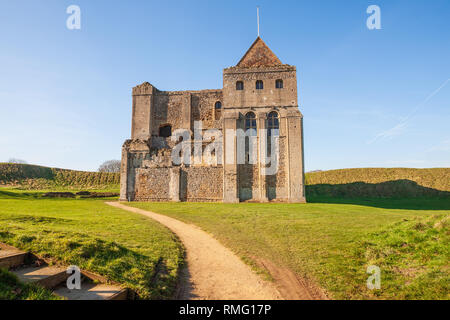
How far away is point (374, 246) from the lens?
7961mm

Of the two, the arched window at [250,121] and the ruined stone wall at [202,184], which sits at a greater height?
the arched window at [250,121]

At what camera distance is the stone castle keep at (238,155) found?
26188 mm

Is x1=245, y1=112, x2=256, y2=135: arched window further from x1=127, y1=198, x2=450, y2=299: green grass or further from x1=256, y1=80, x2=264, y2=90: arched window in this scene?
x1=127, y1=198, x2=450, y2=299: green grass

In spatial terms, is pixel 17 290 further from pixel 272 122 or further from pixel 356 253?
pixel 272 122

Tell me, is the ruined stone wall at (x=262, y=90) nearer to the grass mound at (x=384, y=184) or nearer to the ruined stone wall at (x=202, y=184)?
the ruined stone wall at (x=202, y=184)

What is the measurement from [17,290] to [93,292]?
1.10 meters

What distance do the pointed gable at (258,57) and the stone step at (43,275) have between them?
27897 millimetres

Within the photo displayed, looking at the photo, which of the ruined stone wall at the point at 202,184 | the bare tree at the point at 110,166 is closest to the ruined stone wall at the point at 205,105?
the ruined stone wall at the point at 202,184

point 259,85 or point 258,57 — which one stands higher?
point 258,57

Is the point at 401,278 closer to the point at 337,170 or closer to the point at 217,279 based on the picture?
the point at 217,279

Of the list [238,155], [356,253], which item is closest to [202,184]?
[238,155]

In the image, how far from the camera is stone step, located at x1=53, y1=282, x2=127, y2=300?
419 centimetres

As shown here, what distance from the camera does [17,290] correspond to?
374 centimetres
